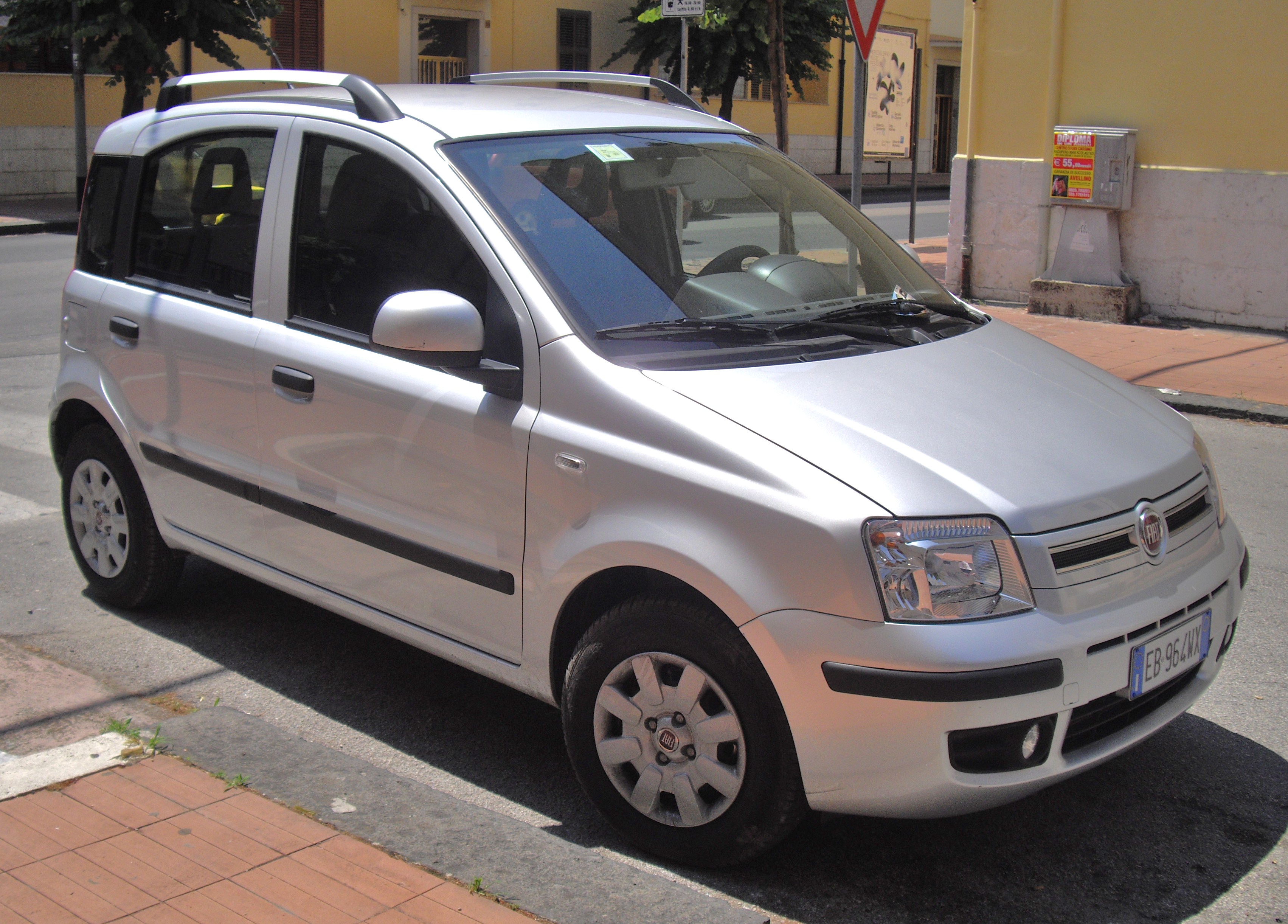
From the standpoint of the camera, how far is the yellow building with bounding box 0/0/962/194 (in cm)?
2402

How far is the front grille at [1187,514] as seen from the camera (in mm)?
3162

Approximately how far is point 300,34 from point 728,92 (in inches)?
381

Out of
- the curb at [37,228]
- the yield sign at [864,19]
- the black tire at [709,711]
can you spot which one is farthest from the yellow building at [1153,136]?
the curb at [37,228]

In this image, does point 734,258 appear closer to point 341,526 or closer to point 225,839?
point 341,526

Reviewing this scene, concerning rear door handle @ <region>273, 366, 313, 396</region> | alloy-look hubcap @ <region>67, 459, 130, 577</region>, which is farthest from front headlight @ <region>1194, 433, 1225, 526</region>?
alloy-look hubcap @ <region>67, 459, 130, 577</region>

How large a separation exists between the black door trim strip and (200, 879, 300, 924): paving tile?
0.95 metres

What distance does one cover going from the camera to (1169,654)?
3.07m

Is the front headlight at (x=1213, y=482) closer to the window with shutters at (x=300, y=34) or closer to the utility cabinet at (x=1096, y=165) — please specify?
the utility cabinet at (x=1096, y=165)

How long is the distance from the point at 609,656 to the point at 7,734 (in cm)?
181

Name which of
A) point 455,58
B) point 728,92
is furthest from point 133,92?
point 728,92

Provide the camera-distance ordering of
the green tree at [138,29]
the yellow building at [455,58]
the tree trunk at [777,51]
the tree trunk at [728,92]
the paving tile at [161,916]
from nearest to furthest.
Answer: the paving tile at [161,916]
the tree trunk at [777,51]
the green tree at [138,29]
the yellow building at [455,58]
the tree trunk at [728,92]

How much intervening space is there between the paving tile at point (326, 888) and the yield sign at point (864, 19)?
639cm

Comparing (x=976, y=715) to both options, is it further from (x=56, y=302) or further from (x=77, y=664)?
(x=56, y=302)

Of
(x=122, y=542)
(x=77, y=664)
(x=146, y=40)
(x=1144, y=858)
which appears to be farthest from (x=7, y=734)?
(x=146, y=40)
